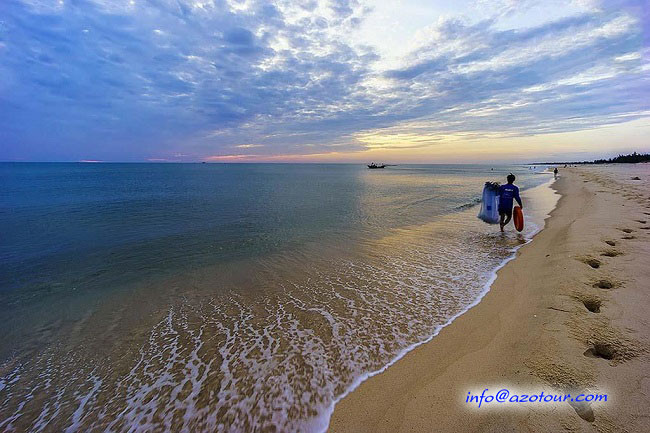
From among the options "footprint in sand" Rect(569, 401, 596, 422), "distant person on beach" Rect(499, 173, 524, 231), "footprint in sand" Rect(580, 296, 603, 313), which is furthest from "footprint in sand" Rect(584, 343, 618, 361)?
"distant person on beach" Rect(499, 173, 524, 231)

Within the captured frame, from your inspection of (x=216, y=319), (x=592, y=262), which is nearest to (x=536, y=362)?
(x=592, y=262)

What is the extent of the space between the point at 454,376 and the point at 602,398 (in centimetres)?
162

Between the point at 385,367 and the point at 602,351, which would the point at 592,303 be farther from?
the point at 385,367

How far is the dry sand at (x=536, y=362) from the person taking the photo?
3.14m

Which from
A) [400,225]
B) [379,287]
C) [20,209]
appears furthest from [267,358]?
[20,209]

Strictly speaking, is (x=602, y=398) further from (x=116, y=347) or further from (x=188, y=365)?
(x=116, y=347)

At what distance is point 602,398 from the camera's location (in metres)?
3.19

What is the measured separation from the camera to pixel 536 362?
13.0 feet

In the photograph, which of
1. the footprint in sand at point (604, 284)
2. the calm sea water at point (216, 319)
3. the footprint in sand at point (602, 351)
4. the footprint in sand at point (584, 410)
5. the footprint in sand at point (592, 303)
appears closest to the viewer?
the footprint in sand at point (584, 410)

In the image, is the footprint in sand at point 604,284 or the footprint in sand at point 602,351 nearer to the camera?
the footprint in sand at point 602,351

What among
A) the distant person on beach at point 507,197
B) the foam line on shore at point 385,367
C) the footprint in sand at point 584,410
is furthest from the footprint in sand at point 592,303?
the distant person on beach at point 507,197

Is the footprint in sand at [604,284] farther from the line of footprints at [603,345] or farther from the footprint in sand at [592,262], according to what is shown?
the footprint in sand at [592,262]

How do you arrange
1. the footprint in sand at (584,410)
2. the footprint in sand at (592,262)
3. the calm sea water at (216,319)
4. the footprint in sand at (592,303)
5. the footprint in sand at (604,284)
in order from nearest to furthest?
the footprint in sand at (584,410), the calm sea water at (216,319), the footprint in sand at (592,303), the footprint in sand at (604,284), the footprint in sand at (592,262)

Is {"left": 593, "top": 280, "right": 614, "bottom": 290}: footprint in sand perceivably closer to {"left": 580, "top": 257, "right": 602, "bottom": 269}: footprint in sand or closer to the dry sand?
the dry sand
